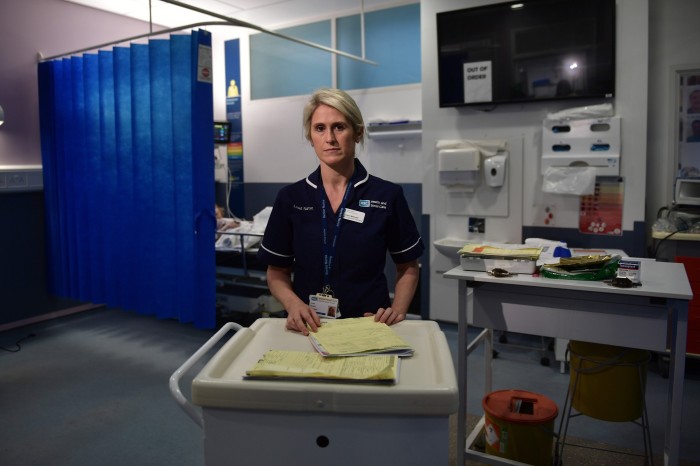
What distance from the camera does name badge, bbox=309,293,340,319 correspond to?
1.66 m

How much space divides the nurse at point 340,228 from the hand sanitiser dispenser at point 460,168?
7.42ft

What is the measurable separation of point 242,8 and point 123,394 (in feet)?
11.4

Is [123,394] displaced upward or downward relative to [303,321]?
downward

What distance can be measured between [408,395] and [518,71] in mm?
3253

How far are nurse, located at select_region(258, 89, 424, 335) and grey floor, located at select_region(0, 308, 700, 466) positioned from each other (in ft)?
4.14

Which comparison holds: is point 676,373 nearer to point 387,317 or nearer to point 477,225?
point 387,317

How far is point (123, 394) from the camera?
3166 millimetres

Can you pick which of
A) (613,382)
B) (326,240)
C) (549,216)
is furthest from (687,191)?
(326,240)

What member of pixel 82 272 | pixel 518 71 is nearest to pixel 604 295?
pixel 518 71

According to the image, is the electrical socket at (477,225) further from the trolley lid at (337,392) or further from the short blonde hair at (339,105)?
the trolley lid at (337,392)

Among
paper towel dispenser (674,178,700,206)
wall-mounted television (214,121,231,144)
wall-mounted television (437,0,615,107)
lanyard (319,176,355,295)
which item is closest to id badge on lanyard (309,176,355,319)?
lanyard (319,176,355,295)

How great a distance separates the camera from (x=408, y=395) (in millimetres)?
946

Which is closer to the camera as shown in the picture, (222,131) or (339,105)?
(339,105)

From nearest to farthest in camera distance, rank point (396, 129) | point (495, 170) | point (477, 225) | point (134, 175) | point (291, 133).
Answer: point (134, 175)
point (495, 170)
point (477, 225)
point (396, 129)
point (291, 133)
